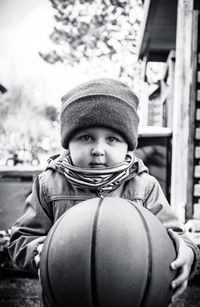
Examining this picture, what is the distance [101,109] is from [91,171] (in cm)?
36

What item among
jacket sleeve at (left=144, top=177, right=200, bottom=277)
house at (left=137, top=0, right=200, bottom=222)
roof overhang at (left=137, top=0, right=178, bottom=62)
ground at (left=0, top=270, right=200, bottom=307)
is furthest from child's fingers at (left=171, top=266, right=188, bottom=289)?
roof overhang at (left=137, top=0, right=178, bottom=62)

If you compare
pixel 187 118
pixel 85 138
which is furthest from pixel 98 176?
pixel 187 118

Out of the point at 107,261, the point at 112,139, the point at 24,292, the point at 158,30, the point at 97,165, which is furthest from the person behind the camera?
the point at 158,30

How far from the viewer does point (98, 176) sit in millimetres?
2168

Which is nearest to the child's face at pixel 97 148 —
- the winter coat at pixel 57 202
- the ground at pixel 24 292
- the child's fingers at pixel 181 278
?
the winter coat at pixel 57 202

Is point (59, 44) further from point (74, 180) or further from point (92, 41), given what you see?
point (74, 180)

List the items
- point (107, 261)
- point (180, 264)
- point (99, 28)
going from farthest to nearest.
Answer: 1. point (99, 28)
2. point (180, 264)
3. point (107, 261)

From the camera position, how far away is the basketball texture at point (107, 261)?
1.69 metres

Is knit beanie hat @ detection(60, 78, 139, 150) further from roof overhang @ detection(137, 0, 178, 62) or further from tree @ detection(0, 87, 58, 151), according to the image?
tree @ detection(0, 87, 58, 151)

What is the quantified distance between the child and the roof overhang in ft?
15.9

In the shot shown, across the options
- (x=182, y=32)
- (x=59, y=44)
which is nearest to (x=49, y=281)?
(x=182, y=32)

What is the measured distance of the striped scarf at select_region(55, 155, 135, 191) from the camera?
2.15 m

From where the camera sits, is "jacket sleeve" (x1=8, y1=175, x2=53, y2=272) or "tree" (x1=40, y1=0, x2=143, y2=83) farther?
"tree" (x1=40, y1=0, x2=143, y2=83)

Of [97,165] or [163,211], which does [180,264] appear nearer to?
[163,211]
